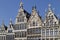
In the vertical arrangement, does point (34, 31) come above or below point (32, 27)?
below

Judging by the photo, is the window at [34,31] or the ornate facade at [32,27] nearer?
the ornate facade at [32,27]

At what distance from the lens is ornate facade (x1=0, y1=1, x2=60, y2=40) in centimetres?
3338

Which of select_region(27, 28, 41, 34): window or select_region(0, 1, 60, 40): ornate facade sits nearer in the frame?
select_region(0, 1, 60, 40): ornate facade

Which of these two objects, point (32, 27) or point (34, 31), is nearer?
point (34, 31)

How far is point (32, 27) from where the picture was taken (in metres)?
34.7

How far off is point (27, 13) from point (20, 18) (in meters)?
1.60

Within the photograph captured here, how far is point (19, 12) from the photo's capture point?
35781 mm

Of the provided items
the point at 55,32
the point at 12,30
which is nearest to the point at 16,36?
the point at 12,30

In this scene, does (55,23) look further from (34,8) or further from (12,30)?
(12,30)

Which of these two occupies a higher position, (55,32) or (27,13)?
(27,13)

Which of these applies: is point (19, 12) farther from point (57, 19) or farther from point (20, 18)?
point (57, 19)

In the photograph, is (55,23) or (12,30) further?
(12,30)

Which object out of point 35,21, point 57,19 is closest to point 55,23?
point 57,19

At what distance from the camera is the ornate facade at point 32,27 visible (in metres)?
33.4
